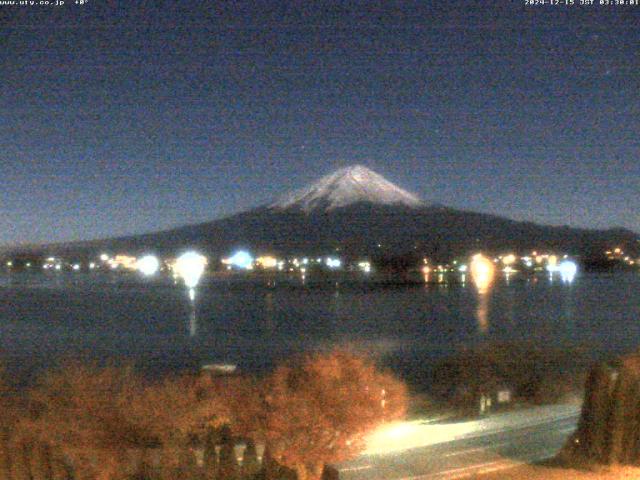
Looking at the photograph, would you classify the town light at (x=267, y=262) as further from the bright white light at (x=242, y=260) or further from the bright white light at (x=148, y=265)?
the bright white light at (x=148, y=265)

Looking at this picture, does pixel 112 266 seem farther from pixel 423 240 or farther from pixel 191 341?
pixel 191 341

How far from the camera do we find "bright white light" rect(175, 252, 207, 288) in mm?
85188

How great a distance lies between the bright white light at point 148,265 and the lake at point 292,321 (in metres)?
19.5

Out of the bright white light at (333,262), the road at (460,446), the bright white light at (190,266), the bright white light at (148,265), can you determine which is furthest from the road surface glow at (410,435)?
the bright white light at (148,265)

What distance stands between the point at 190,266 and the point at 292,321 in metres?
45.8

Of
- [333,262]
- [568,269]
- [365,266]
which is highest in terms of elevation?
[333,262]

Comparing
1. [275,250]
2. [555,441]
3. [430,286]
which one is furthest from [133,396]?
[275,250]

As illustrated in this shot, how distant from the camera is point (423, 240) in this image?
93.7 meters

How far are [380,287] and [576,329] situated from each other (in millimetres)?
27693

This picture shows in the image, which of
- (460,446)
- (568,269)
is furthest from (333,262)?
(460,446)

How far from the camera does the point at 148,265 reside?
9075 centimetres

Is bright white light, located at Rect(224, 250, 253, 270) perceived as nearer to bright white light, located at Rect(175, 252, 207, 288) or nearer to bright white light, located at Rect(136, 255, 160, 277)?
bright white light, located at Rect(175, 252, 207, 288)

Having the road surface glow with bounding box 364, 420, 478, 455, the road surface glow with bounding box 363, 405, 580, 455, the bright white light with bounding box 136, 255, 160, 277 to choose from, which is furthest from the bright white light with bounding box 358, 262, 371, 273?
the road surface glow with bounding box 364, 420, 478, 455

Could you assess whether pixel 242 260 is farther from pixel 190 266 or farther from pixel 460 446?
pixel 460 446
